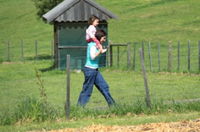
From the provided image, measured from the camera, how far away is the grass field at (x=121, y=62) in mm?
16594

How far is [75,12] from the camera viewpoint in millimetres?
33406

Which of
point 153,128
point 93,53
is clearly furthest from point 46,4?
point 153,128

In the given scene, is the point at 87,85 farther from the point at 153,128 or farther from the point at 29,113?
the point at 153,128

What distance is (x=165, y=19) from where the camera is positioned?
56250 millimetres

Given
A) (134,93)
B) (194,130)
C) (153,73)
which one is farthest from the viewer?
(153,73)

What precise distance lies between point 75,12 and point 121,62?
13.1 feet

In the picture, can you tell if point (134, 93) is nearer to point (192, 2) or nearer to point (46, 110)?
point (46, 110)

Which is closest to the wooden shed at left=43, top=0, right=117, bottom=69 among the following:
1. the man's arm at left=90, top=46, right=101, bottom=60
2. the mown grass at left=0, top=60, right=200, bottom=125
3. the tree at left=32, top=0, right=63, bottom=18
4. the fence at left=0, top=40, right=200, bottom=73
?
the fence at left=0, top=40, right=200, bottom=73

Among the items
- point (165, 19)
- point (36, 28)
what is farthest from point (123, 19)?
point (36, 28)

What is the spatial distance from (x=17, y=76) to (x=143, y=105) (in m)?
18.9

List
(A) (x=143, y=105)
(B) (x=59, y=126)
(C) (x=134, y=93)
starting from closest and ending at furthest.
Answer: (B) (x=59, y=126)
(A) (x=143, y=105)
(C) (x=134, y=93)

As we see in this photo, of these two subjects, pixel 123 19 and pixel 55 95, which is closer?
pixel 55 95

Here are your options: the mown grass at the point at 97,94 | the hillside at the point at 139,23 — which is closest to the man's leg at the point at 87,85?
the mown grass at the point at 97,94

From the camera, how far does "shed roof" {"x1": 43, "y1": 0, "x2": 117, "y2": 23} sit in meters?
33.0
